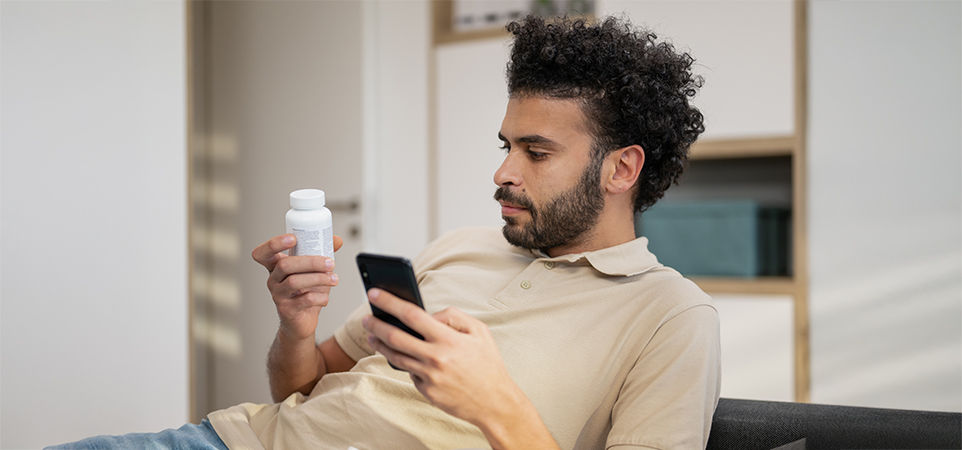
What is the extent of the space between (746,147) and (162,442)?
197 cm

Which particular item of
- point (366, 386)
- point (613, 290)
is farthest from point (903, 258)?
point (366, 386)

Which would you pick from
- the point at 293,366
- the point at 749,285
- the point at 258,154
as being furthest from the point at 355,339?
the point at 258,154

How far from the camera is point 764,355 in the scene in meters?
2.52

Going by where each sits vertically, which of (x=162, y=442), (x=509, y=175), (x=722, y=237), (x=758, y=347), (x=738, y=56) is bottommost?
(x=758, y=347)

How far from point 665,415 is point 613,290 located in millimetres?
251

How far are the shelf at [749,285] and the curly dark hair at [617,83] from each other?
123 centimetres

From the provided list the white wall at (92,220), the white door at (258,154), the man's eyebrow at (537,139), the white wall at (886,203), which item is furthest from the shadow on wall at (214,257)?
the man's eyebrow at (537,139)

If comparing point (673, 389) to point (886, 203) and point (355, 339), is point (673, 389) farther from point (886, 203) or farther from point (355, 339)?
point (886, 203)

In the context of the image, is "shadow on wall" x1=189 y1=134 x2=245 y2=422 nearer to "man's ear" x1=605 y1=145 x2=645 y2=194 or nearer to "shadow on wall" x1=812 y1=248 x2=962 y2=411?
"shadow on wall" x1=812 y1=248 x2=962 y2=411

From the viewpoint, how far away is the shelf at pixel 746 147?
8.26ft

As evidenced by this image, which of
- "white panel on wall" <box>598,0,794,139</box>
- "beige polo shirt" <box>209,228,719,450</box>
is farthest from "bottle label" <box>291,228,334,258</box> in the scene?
"white panel on wall" <box>598,0,794,139</box>

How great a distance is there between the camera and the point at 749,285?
2.55m

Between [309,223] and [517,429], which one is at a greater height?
[309,223]

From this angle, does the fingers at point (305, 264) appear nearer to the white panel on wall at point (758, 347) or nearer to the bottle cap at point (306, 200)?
the bottle cap at point (306, 200)
